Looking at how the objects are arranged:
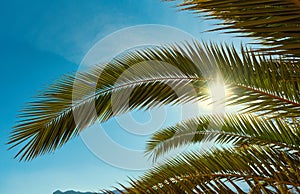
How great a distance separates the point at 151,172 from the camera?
367 centimetres

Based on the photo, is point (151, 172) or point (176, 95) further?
point (151, 172)

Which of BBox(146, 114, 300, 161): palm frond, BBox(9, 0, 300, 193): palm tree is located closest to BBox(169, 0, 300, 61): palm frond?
BBox(9, 0, 300, 193): palm tree

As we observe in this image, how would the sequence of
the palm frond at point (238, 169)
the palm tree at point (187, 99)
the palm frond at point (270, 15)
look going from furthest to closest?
1. the palm tree at point (187, 99)
2. the palm frond at point (238, 169)
3. the palm frond at point (270, 15)

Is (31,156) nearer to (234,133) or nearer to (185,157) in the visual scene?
(185,157)

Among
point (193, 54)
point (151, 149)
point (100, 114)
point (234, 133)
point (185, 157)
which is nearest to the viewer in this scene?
point (193, 54)

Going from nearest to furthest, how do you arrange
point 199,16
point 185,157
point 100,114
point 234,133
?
1. point 199,16
2. point 100,114
3. point 185,157
4. point 234,133

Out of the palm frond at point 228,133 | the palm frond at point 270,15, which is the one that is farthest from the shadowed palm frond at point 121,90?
the palm frond at point 270,15

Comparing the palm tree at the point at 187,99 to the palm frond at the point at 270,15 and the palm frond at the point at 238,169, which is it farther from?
the palm frond at the point at 270,15

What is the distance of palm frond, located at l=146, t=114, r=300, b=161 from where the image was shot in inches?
143

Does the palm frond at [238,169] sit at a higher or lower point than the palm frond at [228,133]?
lower

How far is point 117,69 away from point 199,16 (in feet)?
4.90

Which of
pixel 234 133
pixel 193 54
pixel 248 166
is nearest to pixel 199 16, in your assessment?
pixel 193 54

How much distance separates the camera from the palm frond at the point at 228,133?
3633 mm

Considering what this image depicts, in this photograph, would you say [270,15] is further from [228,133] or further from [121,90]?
[228,133]
